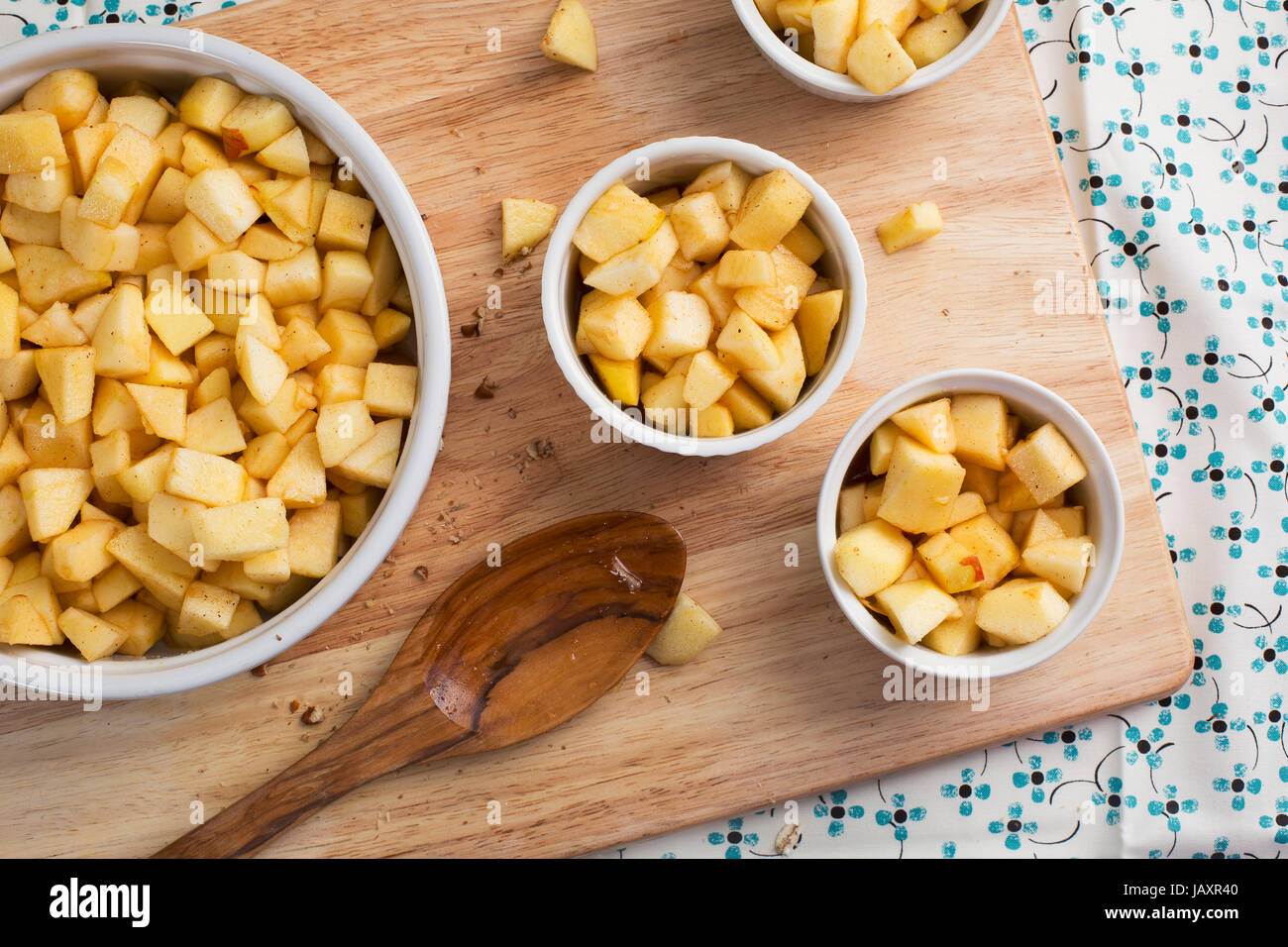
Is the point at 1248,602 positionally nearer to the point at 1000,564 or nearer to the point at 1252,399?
the point at 1252,399

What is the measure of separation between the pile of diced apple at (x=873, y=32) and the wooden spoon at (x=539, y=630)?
0.76m

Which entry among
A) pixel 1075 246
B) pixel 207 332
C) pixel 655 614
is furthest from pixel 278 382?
pixel 1075 246

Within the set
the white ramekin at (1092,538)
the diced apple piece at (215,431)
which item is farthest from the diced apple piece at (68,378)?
the white ramekin at (1092,538)

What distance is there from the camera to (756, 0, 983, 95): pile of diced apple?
1.44 metres

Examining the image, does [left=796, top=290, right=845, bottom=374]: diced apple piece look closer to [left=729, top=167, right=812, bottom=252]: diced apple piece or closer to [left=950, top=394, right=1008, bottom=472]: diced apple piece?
[left=729, top=167, right=812, bottom=252]: diced apple piece

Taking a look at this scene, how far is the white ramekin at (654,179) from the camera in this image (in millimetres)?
1382

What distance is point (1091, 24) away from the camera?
188 centimetres

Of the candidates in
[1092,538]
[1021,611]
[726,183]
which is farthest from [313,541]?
[1092,538]

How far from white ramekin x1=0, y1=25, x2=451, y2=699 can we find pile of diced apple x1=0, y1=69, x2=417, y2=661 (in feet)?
0.12

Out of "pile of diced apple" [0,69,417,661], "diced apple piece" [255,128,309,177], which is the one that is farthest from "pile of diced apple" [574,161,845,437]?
"diced apple piece" [255,128,309,177]

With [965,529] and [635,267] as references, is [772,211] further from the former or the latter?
[965,529]

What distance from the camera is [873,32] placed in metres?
1.44

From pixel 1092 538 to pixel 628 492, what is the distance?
0.71 metres

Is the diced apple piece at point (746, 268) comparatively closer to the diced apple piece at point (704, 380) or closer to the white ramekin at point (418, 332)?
the diced apple piece at point (704, 380)
